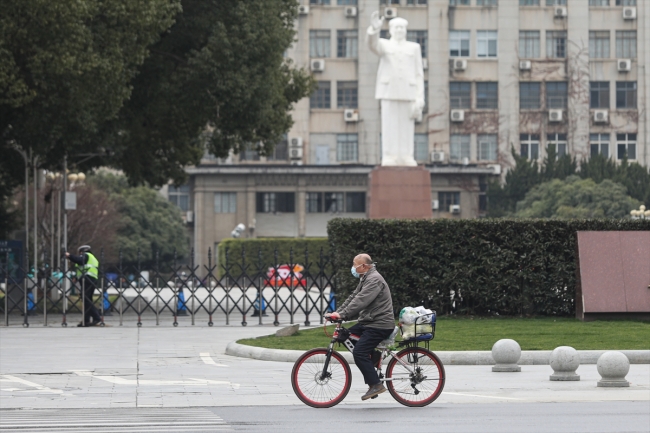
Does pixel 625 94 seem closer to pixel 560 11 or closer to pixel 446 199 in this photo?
pixel 560 11

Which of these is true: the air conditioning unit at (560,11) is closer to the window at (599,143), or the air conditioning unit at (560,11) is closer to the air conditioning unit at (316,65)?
the window at (599,143)

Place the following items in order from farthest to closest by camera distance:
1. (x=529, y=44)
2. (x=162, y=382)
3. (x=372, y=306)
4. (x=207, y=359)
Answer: (x=529, y=44), (x=207, y=359), (x=162, y=382), (x=372, y=306)

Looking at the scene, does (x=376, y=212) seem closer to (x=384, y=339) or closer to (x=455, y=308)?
(x=455, y=308)

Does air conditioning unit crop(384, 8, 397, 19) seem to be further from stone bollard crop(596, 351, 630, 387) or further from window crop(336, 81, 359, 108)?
stone bollard crop(596, 351, 630, 387)

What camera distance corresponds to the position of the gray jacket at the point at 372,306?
13.0 m

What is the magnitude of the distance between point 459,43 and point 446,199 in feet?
30.9

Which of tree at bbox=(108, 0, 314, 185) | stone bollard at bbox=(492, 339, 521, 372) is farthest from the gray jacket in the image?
tree at bbox=(108, 0, 314, 185)

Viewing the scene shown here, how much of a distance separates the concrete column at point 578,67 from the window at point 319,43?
14.4 m

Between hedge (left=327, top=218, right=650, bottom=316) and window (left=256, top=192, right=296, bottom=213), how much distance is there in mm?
50873

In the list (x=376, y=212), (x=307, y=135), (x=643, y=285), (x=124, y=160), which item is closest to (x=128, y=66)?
(x=124, y=160)

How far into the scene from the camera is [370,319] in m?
13.1

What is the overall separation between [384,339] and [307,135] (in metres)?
61.8

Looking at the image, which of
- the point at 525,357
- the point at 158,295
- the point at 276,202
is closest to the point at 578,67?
the point at 276,202

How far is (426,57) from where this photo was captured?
7469 cm
